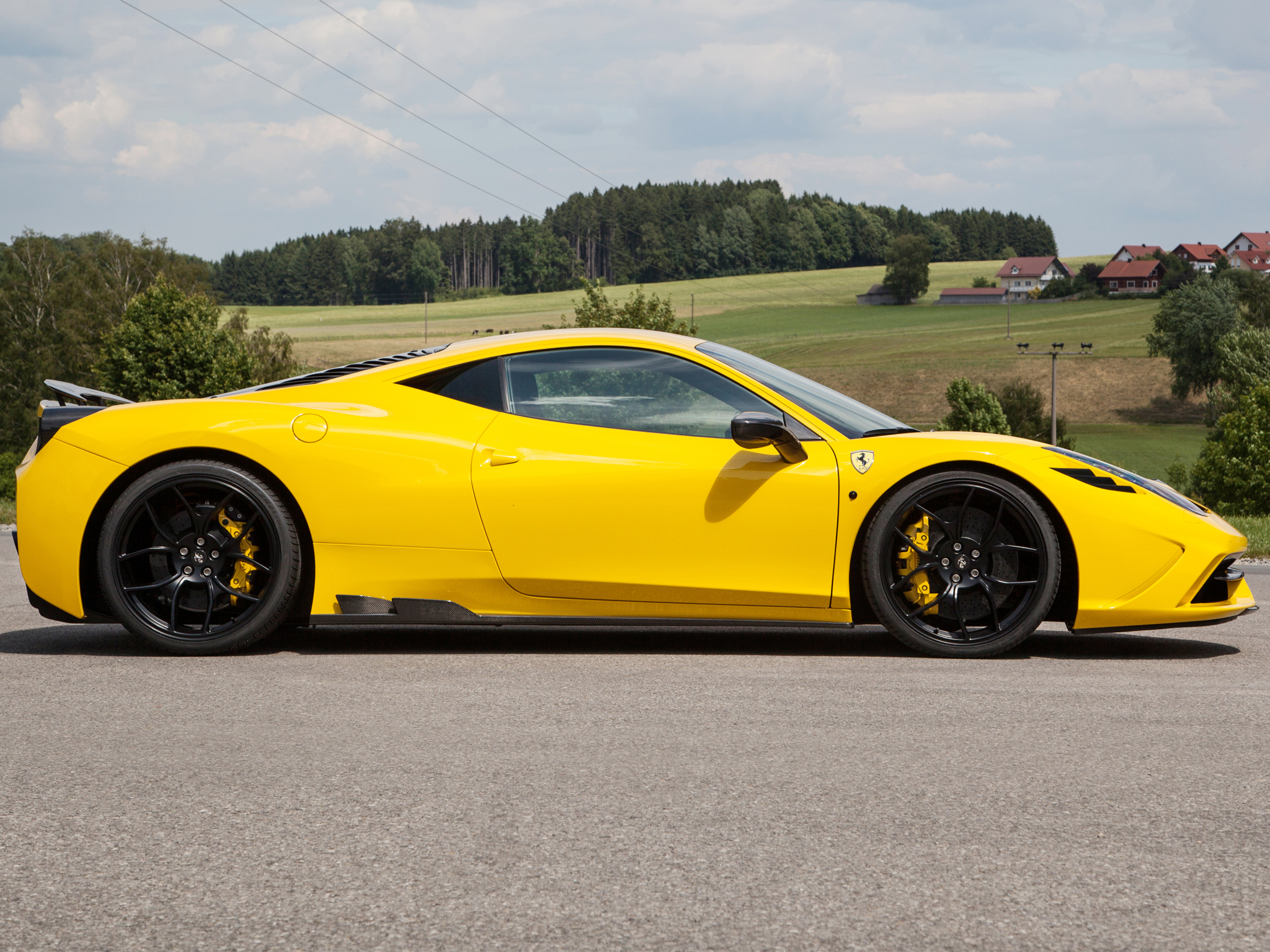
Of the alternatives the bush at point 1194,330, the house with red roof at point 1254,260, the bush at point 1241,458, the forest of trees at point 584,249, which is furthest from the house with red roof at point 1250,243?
the bush at point 1241,458

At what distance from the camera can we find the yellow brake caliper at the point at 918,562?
5.15 meters

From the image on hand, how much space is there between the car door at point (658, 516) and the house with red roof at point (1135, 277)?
544 feet

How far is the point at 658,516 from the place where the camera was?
16.9ft

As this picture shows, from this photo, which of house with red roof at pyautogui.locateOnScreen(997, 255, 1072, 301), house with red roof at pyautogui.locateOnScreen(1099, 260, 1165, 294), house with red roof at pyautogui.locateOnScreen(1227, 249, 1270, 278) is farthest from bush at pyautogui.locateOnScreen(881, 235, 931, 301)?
house with red roof at pyautogui.locateOnScreen(1227, 249, 1270, 278)

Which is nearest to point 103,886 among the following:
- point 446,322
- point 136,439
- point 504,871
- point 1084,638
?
point 504,871

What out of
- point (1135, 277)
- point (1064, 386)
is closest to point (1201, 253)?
point (1135, 277)

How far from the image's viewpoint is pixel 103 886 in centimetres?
262

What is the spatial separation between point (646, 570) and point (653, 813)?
2.10m

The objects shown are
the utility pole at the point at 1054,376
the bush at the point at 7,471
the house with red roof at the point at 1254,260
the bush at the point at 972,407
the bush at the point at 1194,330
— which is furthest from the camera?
the house with red roof at the point at 1254,260

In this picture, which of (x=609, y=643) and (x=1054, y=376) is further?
(x=1054, y=376)

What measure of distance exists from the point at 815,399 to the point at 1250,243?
211709 mm

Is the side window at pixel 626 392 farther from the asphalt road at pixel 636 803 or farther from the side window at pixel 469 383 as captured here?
the asphalt road at pixel 636 803

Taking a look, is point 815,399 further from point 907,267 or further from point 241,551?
point 907,267

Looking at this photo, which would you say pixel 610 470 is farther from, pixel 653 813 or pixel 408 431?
pixel 653 813
